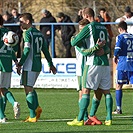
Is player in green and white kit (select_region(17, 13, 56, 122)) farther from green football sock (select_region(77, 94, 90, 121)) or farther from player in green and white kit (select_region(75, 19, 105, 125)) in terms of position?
green football sock (select_region(77, 94, 90, 121))

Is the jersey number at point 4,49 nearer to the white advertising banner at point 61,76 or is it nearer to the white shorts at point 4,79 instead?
the white shorts at point 4,79

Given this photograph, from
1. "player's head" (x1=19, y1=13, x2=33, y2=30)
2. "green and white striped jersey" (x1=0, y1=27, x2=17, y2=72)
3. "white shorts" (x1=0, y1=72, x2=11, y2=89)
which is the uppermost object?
"player's head" (x1=19, y1=13, x2=33, y2=30)

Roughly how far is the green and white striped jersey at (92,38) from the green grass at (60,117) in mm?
1172

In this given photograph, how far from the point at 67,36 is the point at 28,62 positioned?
9.60 meters

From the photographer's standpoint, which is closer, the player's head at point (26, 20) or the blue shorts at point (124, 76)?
the player's head at point (26, 20)

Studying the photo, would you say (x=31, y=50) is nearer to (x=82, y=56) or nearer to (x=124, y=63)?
(x=82, y=56)

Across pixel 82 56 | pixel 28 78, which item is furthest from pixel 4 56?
pixel 82 56

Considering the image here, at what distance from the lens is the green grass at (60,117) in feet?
41.8

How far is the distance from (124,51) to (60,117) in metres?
2.16

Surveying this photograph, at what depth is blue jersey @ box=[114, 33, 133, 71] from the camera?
51.6 ft

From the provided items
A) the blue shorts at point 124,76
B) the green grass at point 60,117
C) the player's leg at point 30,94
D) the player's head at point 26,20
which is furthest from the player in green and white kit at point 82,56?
the blue shorts at point 124,76

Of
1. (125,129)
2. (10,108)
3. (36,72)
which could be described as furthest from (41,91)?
(125,129)

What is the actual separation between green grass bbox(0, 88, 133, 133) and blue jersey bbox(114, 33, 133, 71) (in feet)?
3.39

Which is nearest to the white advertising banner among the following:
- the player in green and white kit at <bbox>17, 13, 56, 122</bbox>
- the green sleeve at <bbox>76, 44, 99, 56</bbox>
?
the player in green and white kit at <bbox>17, 13, 56, 122</bbox>
